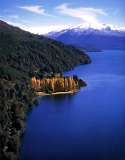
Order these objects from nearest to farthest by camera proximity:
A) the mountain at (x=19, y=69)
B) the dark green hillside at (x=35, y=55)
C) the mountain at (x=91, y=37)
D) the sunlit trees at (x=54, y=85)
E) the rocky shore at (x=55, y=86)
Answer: the mountain at (x=19, y=69)
the rocky shore at (x=55, y=86)
the sunlit trees at (x=54, y=85)
the dark green hillside at (x=35, y=55)
the mountain at (x=91, y=37)

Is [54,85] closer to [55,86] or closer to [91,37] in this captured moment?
[55,86]

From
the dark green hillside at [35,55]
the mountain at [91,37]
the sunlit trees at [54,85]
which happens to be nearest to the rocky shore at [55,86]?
the sunlit trees at [54,85]

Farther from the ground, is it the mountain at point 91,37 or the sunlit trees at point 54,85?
the mountain at point 91,37

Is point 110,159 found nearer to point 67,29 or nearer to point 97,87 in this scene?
point 97,87

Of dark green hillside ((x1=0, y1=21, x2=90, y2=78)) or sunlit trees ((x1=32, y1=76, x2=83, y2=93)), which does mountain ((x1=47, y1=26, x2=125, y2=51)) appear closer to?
dark green hillside ((x1=0, y1=21, x2=90, y2=78))

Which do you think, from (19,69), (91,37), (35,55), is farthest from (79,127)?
(91,37)

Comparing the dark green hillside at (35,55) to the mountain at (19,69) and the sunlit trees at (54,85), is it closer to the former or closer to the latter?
the mountain at (19,69)

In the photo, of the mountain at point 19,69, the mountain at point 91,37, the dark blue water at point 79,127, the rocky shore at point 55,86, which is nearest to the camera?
the dark blue water at point 79,127
